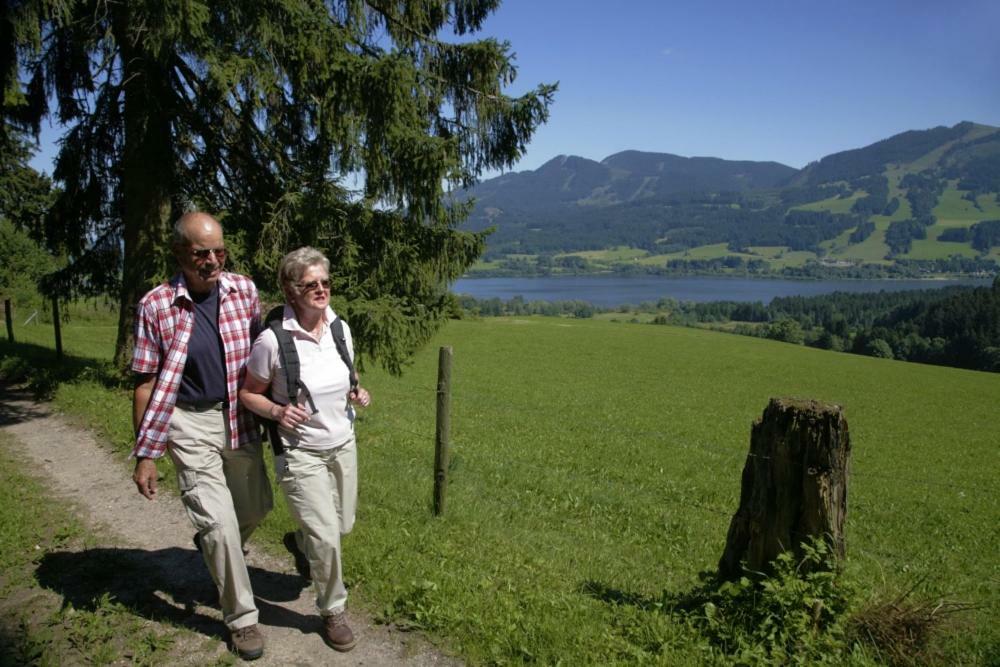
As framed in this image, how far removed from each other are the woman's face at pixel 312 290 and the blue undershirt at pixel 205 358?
0.47 metres

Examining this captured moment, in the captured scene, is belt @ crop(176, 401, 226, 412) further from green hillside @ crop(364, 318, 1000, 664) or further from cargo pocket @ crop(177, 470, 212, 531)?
green hillside @ crop(364, 318, 1000, 664)

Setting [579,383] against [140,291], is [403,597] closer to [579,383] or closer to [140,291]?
[140,291]

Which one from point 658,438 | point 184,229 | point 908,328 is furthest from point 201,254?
point 908,328

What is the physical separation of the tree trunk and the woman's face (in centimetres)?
619

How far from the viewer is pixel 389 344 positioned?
915cm

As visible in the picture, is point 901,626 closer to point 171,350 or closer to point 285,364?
point 285,364

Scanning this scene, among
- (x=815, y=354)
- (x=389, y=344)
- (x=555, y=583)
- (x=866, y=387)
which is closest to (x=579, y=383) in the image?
(x=866, y=387)

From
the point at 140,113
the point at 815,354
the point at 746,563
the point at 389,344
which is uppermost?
the point at 140,113

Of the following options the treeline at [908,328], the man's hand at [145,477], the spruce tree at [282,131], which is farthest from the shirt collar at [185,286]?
the treeline at [908,328]

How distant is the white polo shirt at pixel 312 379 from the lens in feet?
11.0

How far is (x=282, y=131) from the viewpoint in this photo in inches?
386

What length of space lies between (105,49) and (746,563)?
1083 cm

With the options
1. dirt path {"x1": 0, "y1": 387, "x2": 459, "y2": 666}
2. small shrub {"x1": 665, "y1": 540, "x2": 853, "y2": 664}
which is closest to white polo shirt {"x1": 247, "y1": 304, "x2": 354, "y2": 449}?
dirt path {"x1": 0, "y1": 387, "x2": 459, "y2": 666}

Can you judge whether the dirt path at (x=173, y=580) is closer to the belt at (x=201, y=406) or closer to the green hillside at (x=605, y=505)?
the green hillside at (x=605, y=505)
